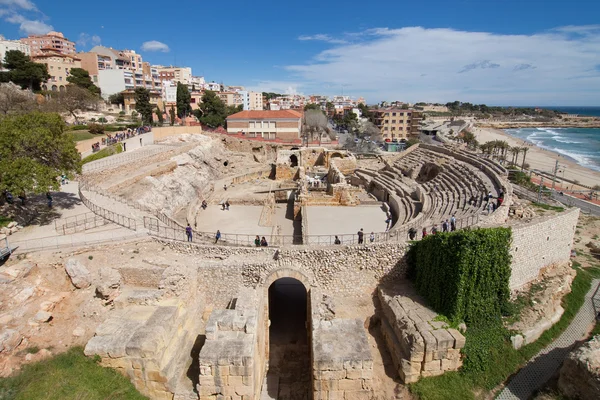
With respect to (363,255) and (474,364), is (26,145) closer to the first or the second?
(363,255)

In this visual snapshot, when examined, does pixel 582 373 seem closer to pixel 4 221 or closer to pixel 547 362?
pixel 547 362

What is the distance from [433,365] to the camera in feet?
34.6

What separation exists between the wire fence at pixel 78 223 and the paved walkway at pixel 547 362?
16247 mm

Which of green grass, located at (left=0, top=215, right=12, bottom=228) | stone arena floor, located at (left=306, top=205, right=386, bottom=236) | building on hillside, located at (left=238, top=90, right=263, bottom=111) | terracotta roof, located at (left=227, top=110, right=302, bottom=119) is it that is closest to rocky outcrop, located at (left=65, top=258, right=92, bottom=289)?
green grass, located at (left=0, top=215, right=12, bottom=228)

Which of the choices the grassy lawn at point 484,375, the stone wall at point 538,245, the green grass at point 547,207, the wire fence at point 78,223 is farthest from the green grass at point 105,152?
the green grass at point 547,207

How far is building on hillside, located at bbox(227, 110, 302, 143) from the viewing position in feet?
163

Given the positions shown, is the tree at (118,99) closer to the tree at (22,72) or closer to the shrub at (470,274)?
the tree at (22,72)

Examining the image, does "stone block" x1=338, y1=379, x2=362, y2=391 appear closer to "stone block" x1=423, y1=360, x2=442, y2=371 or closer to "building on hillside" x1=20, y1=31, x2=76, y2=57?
"stone block" x1=423, y1=360, x2=442, y2=371

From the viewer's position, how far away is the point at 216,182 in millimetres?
33125

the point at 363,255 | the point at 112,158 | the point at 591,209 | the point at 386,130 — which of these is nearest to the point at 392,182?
the point at 591,209

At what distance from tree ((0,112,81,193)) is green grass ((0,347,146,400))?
6772mm

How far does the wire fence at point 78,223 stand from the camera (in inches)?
566

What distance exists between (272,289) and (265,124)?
120ft

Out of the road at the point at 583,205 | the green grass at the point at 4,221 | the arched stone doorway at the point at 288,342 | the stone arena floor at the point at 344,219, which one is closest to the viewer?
the arched stone doorway at the point at 288,342
